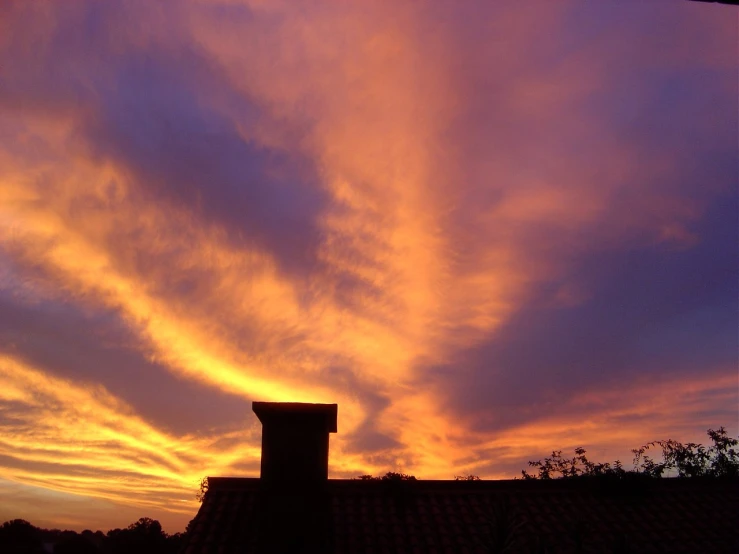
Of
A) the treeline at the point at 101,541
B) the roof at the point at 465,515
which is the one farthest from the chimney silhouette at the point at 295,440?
the treeline at the point at 101,541

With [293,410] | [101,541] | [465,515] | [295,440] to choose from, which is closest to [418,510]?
[465,515]

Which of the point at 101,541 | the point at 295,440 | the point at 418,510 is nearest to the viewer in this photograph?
the point at 295,440

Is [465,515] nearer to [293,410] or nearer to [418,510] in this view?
[418,510]

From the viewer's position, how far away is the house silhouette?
42.1 ft

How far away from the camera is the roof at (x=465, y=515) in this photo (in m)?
13.0

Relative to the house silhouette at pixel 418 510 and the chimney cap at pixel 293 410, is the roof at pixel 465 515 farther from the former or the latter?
the chimney cap at pixel 293 410

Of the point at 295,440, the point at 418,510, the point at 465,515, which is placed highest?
the point at 295,440

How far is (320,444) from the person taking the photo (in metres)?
13.4

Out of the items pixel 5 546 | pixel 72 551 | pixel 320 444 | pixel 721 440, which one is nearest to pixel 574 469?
pixel 721 440

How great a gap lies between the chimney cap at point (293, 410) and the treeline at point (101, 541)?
1502 inches

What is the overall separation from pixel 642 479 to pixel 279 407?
11283 mm

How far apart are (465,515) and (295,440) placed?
5339mm

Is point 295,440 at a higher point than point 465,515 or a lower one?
higher

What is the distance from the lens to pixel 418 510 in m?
15.3
